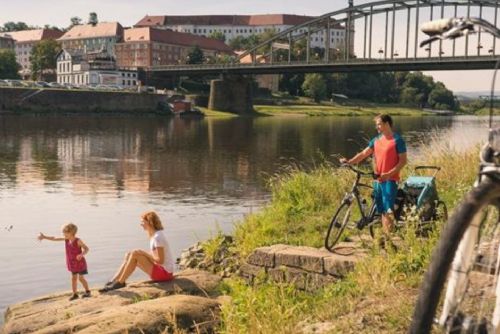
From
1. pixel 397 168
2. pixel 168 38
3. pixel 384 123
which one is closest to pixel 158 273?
pixel 397 168

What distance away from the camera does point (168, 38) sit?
525 ft

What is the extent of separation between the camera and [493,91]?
2883 millimetres

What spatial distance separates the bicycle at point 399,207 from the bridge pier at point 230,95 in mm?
89564

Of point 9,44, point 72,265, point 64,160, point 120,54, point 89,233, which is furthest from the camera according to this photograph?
point 9,44

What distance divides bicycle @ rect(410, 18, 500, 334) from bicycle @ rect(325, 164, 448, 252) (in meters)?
4.91

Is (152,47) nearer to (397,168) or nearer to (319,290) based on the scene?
(397,168)

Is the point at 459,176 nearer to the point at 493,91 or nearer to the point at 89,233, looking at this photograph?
the point at 89,233

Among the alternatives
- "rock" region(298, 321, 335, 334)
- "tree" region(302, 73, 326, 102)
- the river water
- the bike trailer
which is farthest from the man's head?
"tree" region(302, 73, 326, 102)

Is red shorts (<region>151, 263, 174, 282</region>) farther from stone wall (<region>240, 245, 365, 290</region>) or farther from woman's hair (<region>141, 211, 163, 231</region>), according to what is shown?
stone wall (<region>240, 245, 365, 290</region>)

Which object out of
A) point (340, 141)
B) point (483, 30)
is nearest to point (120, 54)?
point (340, 141)

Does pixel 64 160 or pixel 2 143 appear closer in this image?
pixel 64 160

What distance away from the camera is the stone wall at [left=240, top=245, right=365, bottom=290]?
761 cm

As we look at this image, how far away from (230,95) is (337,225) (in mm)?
91472

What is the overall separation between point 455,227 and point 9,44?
18535 centimetres
